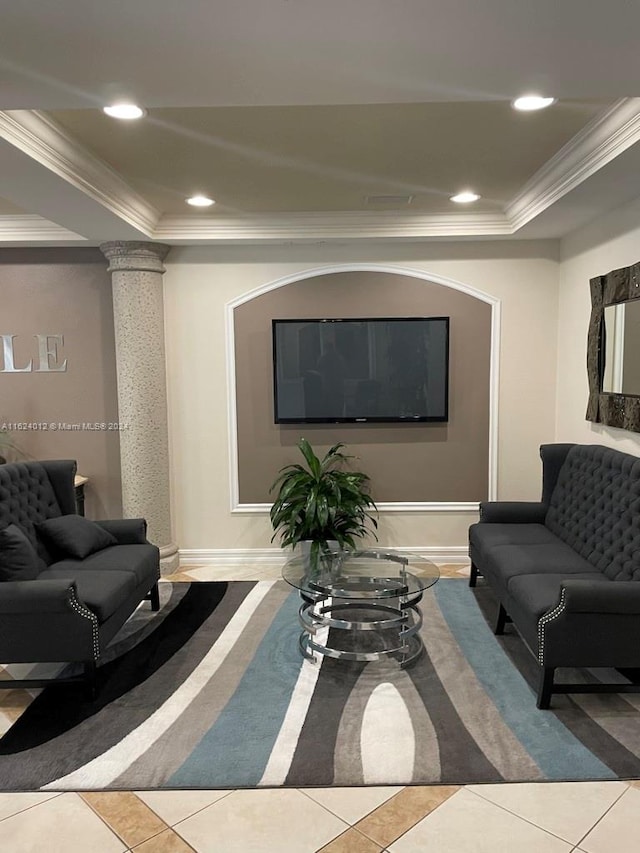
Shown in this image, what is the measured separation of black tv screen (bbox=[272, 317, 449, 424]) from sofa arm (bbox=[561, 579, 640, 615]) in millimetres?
2265

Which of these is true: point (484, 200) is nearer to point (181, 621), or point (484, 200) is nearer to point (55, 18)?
point (55, 18)

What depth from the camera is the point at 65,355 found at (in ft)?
15.6

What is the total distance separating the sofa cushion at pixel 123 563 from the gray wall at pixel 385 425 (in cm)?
126

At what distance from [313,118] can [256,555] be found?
3.35 m

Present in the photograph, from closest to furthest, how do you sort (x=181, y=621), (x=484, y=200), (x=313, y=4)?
(x=313, y=4)
(x=181, y=621)
(x=484, y=200)

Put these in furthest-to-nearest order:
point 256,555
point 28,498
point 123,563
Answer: point 256,555 → point 28,498 → point 123,563

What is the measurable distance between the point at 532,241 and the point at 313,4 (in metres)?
3.53

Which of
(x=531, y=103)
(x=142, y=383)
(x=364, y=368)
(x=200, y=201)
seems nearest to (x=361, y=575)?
(x=364, y=368)

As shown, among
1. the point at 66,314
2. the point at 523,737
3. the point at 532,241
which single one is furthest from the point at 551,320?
the point at 66,314

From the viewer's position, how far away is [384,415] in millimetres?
4746

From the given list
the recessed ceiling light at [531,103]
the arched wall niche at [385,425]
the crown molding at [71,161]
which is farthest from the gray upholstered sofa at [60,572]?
the recessed ceiling light at [531,103]

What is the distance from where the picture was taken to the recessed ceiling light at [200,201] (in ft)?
12.8

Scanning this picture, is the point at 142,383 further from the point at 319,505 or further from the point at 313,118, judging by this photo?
the point at 313,118

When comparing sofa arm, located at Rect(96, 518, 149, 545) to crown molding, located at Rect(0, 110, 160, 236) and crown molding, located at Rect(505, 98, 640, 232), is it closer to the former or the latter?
crown molding, located at Rect(0, 110, 160, 236)
